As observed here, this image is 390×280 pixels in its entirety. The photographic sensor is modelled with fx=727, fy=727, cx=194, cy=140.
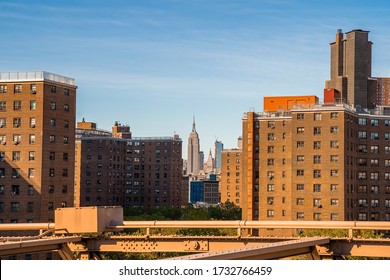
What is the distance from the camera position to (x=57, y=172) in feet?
365

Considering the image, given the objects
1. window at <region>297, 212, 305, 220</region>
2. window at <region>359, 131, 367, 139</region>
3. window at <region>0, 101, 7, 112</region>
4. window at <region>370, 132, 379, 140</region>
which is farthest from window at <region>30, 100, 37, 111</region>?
window at <region>370, 132, 379, 140</region>

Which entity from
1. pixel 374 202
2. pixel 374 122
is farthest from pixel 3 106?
pixel 374 202

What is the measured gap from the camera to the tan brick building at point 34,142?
4269 inches

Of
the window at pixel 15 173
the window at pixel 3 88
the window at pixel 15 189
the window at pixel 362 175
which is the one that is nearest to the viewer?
the window at pixel 15 189

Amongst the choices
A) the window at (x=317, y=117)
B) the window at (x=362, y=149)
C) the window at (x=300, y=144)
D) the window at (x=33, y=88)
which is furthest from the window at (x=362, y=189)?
the window at (x=33, y=88)

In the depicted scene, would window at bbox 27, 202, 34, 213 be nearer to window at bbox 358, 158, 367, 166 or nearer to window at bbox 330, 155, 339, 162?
window at bbox 330, 155, 339, 162

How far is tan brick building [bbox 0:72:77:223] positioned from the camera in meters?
108

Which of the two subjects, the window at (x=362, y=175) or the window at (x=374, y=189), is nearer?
the window at (x=362, y=175)

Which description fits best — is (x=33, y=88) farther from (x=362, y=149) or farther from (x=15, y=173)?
(x=362, y=149)

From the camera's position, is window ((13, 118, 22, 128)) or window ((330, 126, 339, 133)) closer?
window ((13, 118, 22, 128))

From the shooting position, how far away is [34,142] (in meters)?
110

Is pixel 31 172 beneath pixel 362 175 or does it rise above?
above

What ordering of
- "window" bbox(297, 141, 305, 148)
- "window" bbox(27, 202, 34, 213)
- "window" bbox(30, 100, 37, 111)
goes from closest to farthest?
"window" bbox(27, 202, 34, 213) < "window" bbox(30, 100, 37, 111) < "window" bbox(297, 141, 305, 148)

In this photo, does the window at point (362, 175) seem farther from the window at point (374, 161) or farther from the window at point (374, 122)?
the window at point (374, 122)
